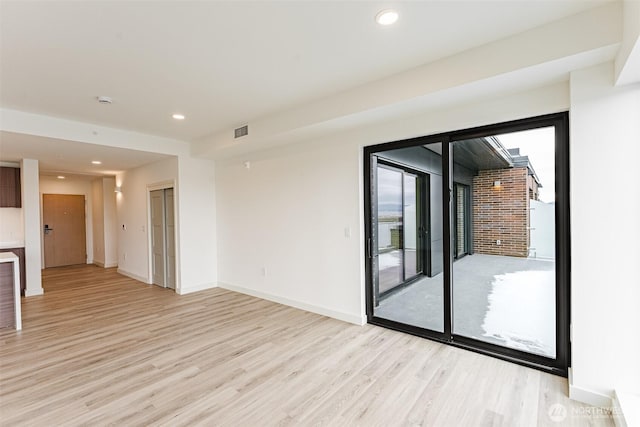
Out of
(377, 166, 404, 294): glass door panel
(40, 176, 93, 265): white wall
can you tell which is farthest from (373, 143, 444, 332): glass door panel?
(40, 176, 93, 265): white wall

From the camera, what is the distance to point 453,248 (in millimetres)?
3268

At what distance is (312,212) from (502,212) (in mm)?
2310

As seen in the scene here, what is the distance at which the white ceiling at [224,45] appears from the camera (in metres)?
1.96

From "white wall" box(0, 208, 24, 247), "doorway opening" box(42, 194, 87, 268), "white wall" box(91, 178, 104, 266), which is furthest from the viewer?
"white wall" box(91, 178, 104, 266)

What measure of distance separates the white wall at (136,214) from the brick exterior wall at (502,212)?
194 inches

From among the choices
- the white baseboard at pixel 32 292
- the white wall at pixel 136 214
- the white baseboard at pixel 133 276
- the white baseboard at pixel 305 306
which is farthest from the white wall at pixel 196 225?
the white baseboard at pixel 32 292

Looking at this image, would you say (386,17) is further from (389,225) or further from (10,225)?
(10,225)

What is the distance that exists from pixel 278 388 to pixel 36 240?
5.84 m

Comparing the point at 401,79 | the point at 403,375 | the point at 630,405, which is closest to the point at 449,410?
the point at 403,375

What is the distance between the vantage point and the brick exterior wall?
9.66 ft

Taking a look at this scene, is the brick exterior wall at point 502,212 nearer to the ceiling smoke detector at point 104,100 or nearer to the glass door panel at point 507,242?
the glass door panel at point 507,242

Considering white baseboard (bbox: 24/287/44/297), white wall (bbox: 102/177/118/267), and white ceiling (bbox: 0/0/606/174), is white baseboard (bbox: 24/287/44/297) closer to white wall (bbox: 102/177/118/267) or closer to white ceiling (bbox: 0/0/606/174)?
white wall (bbox: 102/177/118/267)

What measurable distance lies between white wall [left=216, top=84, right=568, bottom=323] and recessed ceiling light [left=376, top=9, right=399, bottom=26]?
1.32 metres

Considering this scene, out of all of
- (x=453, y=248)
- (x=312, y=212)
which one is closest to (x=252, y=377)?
(x=312, y=212)
